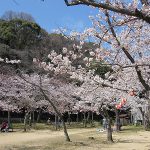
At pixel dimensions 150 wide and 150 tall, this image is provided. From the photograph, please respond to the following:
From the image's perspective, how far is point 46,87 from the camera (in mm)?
37531

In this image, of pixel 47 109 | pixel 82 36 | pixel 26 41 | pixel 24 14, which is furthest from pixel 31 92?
pixel 82 36

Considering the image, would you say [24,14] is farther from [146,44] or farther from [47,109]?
[146,44]

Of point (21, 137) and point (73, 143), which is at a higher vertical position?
point (21, 137)

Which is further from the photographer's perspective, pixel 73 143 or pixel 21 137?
pixel 21 137

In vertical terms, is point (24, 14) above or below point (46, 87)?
above

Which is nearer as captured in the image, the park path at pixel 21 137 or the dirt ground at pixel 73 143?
the dirt ground at pixel 73 143

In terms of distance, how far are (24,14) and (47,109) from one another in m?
20.7

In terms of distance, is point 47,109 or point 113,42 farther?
point 47,109

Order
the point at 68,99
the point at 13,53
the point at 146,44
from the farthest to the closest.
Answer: the point at 13,53 < the point at 68,99 < the point at 146,44

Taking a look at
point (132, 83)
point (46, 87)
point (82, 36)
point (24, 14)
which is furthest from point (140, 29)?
point (24, 14)

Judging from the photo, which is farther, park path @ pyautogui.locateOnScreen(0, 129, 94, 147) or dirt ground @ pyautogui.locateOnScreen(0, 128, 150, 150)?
park path @ pyautogui.locateOnScreen(0, 129, 94, 147)

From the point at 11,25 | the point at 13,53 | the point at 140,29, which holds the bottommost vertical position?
the point at 140,29

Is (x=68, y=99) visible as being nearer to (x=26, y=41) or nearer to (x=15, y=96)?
(x=15, y=96)

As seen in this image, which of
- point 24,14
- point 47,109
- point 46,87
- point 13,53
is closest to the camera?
point 46,87
